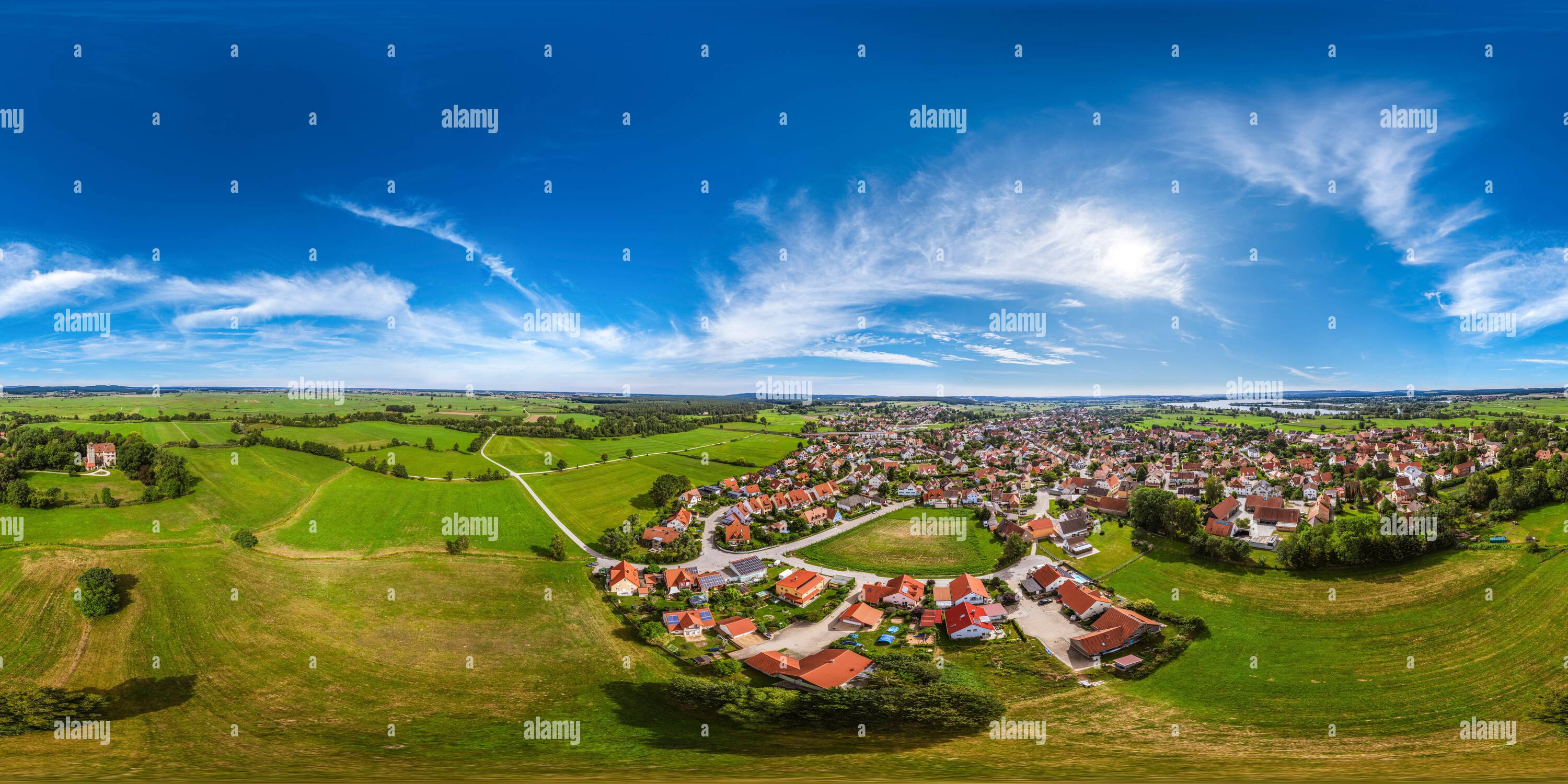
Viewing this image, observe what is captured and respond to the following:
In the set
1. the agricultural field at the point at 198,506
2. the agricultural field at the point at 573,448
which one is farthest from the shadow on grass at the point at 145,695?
the agricultural field at the point at 573,448

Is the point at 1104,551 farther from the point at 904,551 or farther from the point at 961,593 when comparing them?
the point at 961,593

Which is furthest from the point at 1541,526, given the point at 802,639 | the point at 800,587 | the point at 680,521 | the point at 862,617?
the point at 680,521

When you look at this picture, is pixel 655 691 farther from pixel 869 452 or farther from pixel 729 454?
pixel 869 452

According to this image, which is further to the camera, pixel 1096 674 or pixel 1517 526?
pixel 1517 526

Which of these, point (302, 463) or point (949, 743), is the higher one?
point (302, 463)

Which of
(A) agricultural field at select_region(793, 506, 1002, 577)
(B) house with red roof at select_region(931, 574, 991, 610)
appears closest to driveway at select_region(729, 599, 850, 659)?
(B) house with red roof at select_region(931, 574, 991, 610)

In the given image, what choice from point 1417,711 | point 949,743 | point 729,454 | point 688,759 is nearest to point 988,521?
point 1417,711

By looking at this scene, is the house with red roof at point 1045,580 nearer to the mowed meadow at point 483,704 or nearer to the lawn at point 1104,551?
the lawn at point 1104,551
